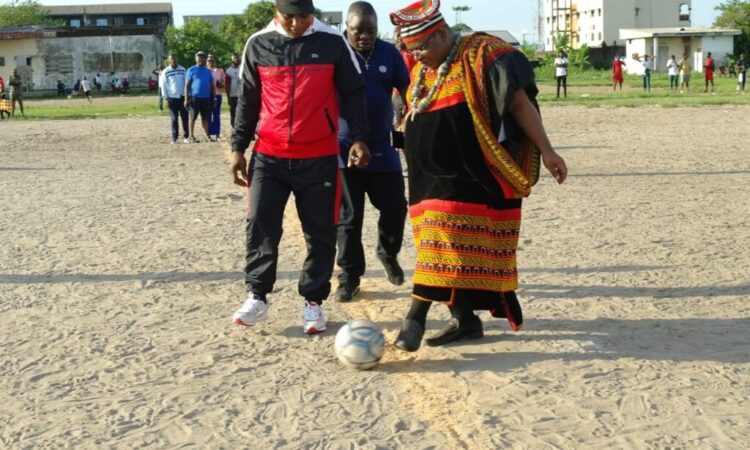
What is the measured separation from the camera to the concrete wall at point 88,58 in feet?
240

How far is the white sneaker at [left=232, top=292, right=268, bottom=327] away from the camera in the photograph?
5984mm

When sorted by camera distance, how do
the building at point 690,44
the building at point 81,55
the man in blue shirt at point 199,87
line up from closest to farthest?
the man in blue shirt at point 199,87, the building at point 81,55, the building at point 690,44

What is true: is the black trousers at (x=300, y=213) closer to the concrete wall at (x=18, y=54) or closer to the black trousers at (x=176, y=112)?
the black trousers at (x=176, y=112)

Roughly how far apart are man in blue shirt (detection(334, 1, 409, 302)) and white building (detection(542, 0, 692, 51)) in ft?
341

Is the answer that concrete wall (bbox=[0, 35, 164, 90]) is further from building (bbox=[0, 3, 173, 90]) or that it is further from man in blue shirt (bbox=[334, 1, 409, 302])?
man in blue shirt (bbox=[334, 1, 409, 302])

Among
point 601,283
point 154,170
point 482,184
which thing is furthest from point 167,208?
point 482,184

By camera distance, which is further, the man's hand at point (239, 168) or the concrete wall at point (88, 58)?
the concrete wall at point (88, 58)

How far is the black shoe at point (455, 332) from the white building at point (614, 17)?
10514 cm

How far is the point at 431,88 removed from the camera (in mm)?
5449

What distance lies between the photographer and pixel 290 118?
5793mm

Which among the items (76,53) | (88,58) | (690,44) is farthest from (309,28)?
(690,44)

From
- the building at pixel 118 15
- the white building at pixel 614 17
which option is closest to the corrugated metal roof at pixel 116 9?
the building at pixel 118 15

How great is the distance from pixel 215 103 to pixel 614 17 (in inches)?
3891

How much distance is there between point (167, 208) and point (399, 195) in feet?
16.3
